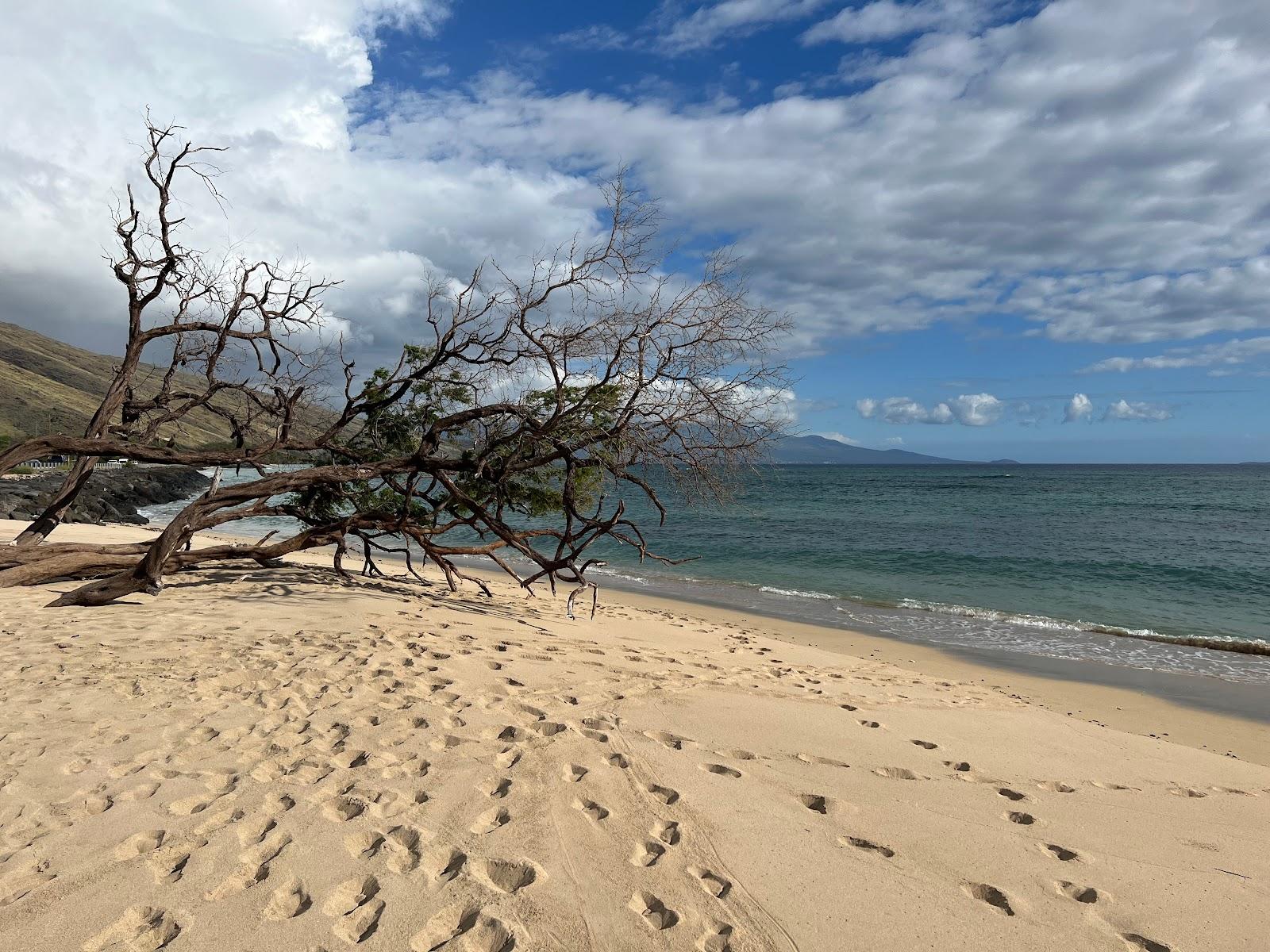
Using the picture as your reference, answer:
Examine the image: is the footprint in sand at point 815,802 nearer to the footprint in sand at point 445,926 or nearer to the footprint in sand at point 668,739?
the footprint in sand at point 668,739

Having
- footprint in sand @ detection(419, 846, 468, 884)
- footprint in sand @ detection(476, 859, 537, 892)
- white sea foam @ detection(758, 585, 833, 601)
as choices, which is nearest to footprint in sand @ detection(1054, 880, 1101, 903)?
footprint in sand @ detection(476, 859, 537, 892)

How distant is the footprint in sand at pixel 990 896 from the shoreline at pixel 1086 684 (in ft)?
17.7

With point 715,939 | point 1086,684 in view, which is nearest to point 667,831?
point 715,939

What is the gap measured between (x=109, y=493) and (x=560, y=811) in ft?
132

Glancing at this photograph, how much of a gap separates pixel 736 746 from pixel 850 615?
1002 cm

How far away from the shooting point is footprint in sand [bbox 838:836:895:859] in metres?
3.50

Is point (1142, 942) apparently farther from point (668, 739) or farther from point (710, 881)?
point (668, 739)

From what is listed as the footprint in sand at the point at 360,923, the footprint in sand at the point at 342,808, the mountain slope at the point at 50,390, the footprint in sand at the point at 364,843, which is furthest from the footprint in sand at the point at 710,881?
the mountain slope at the point at 50,390

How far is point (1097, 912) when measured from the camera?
3121mm

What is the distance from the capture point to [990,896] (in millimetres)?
3207

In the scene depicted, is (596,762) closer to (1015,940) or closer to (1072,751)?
(1015,940)

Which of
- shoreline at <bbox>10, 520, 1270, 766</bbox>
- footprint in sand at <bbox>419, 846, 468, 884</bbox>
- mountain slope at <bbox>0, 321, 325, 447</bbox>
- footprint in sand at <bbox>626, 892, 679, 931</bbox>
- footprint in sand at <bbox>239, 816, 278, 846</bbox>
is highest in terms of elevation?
footprint in sand at <bbox>626, 892, 679, 931</bbox>

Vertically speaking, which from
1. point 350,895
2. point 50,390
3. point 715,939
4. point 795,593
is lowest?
point 50,390

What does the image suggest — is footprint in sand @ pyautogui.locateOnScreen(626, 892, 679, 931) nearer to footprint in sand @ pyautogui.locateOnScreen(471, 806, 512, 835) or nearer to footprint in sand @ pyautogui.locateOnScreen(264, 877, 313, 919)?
footprint in sand @ pyautogui.locateOnScreen(471, 806, 512, 835)
